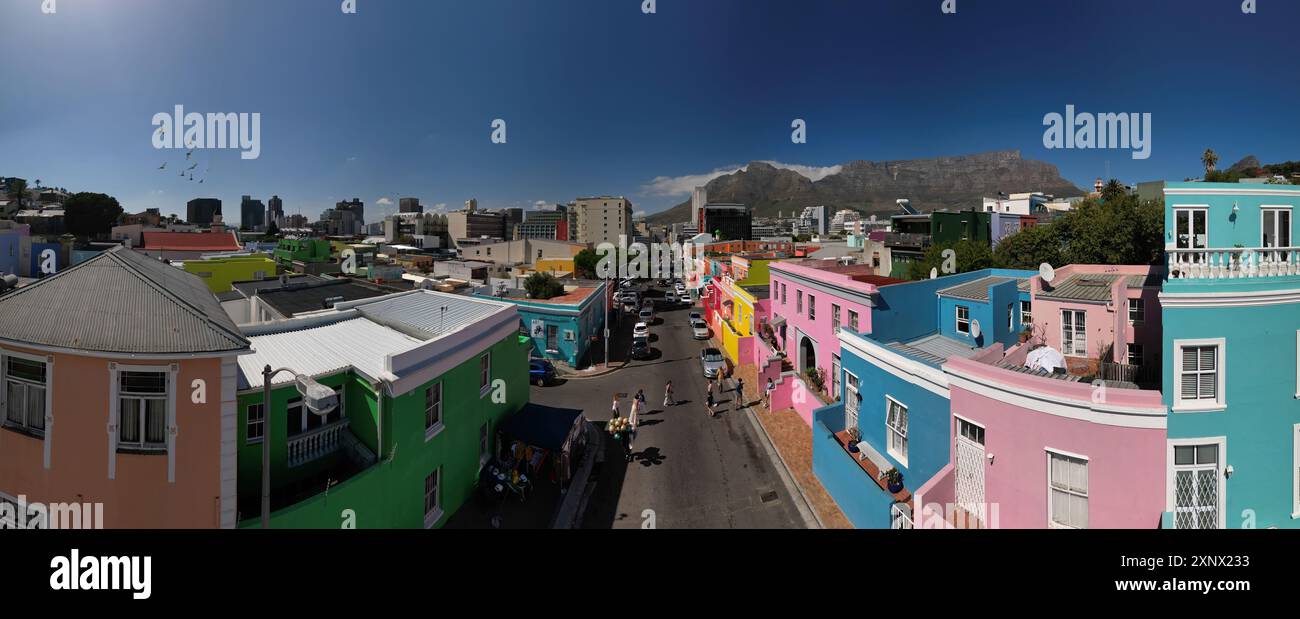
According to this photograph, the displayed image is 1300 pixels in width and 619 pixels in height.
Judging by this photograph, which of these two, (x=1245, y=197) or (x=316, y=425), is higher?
(x=1245, y=197)

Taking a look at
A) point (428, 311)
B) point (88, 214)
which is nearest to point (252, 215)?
point (88, 214)

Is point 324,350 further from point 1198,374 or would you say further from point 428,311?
point 1198,374

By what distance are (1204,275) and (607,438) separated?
35.5ft

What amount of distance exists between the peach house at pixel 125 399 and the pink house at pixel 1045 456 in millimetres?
7830

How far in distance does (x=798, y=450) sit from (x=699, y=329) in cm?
1518

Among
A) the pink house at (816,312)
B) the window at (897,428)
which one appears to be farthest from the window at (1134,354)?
the pink house at (816,312)

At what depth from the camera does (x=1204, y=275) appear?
519 centimetres

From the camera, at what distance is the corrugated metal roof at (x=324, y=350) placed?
6369 millimetres

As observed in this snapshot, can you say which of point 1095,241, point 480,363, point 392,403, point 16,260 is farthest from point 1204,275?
point 16,260

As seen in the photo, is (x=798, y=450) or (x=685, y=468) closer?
(x=685, y=468)

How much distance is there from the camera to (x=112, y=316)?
4.30 metres

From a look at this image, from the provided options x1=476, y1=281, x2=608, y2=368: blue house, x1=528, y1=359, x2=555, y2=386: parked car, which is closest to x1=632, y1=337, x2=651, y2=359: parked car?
x1=476, y1=281, x2=608, y2=368: blue house

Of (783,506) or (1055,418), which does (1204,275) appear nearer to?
(1055,418)

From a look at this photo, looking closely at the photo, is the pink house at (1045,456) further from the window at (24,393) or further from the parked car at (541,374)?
the parked car at (541,374)
